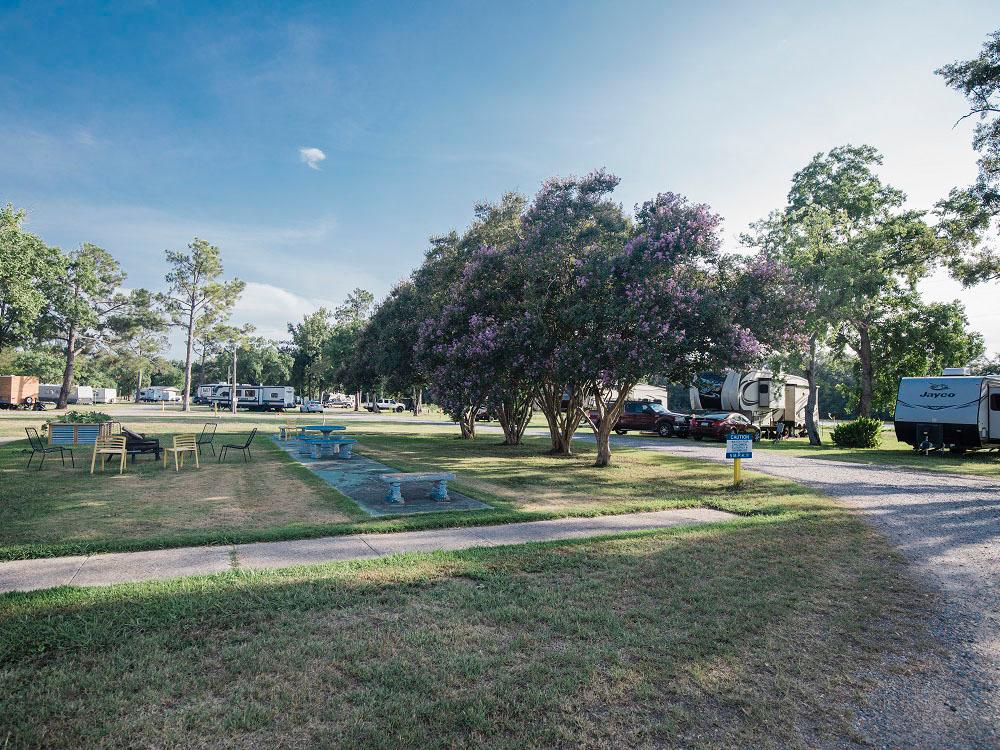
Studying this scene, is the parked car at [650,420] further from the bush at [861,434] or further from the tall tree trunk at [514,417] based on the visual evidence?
the tall tree trunk at [514,417]

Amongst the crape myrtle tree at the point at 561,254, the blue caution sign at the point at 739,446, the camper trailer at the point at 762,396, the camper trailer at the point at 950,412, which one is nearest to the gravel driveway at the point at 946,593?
the blue caution sign at the point at 739,446

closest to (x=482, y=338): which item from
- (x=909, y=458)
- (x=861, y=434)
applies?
(x=909, y=458)

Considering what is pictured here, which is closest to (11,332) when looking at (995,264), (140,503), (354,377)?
(354,377)

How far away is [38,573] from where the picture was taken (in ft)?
17.3

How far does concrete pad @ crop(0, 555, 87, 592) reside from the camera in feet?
16.1

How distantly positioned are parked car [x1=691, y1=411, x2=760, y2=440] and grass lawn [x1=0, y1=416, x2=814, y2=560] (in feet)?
34.7

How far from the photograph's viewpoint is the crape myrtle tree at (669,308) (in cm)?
1204

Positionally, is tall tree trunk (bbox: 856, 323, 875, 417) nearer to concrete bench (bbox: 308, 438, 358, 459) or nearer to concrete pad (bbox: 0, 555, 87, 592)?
concrete bench (bbox: 308, 438, 358, 459)

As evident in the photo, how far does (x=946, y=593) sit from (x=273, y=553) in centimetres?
646

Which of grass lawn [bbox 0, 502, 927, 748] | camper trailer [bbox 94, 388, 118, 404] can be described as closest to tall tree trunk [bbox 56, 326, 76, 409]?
camper trailer [bbox 94, 388, 118, 404]

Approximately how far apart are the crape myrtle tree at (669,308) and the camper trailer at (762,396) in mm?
13602

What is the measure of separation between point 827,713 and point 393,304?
22288 mm

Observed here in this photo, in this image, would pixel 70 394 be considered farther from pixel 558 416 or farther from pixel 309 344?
pixel 558 416

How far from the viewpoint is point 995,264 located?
18484mm
